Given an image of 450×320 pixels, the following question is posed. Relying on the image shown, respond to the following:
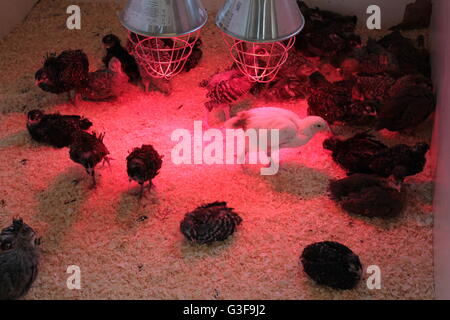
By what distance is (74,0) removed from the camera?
4.44m

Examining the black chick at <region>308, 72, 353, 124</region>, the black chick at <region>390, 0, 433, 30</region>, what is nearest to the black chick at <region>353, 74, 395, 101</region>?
the black chick at <region>308, 72, 353, 124</region>

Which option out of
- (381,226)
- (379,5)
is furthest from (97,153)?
(379,5)

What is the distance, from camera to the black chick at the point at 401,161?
9.04 feet

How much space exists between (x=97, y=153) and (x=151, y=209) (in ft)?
1.31

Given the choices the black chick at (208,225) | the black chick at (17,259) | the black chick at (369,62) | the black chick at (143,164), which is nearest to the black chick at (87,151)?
the black chick at (143,164)

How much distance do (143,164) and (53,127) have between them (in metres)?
0.73

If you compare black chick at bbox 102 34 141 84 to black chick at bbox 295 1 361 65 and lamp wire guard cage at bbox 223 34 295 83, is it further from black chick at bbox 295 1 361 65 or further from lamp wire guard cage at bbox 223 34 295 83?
black chick at bbox 295 1 361 65

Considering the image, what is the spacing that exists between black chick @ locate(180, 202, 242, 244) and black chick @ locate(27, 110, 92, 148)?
0.95 meters

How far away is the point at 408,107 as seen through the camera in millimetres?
3076

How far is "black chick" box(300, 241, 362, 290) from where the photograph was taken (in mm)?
2342

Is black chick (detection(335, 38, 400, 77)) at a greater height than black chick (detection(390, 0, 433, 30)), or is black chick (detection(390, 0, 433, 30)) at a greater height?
black chick (detection(390, 0, 433, 30))

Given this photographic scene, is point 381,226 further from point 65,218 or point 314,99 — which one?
point 65,218

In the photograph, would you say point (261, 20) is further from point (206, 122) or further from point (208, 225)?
point (206, 122)

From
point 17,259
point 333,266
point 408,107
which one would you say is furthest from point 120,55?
point 333,266
